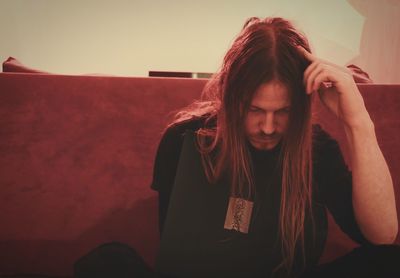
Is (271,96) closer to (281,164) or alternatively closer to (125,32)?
(281,164)

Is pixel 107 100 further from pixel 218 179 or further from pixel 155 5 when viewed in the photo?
pixel 155 5

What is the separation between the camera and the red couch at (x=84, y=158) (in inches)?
38.9

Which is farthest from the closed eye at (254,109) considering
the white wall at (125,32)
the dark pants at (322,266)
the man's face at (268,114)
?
the white wall at (125,32)

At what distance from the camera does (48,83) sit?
1.05 metres

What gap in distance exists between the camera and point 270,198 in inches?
31.7

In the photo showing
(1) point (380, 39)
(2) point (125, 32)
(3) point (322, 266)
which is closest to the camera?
(3) point (322, 266)

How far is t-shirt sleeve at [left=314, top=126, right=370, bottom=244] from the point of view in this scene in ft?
2.63

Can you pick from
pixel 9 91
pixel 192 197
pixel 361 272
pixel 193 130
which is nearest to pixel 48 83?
A: pixel 9 91

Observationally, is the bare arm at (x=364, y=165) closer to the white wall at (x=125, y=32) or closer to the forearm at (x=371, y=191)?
the forearm at (x=371, y=191)

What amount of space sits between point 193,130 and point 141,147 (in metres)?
0.21

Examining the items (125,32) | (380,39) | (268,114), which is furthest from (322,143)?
(125,32)

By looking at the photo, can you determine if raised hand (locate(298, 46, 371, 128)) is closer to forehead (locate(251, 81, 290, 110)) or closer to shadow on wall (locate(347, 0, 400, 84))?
forehead (locate(251, 81, 290, 110))

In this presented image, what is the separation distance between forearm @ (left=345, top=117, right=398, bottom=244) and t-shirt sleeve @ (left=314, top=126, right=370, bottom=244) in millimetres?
38

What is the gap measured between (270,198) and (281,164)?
90 mm
